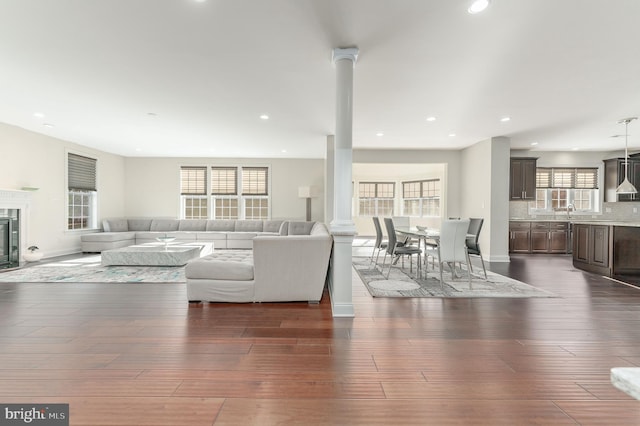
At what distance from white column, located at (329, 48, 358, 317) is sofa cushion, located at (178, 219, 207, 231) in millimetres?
6710

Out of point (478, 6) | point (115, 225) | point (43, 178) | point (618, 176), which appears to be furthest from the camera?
point (115, 225)

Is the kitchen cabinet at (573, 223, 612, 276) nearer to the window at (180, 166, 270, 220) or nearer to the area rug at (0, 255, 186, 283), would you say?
the area rug at (0, 255, 186, 283)

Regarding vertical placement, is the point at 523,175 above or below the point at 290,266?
above

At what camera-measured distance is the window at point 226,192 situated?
9.38m

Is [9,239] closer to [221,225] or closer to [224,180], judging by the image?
[221,225]

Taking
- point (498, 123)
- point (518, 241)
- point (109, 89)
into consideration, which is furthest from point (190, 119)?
point (518, 241)

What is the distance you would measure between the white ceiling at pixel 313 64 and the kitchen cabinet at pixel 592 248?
194 centimetres

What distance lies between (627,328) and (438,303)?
1.66 meters

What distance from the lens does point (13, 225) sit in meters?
5.60

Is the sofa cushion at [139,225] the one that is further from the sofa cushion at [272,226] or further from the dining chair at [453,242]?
the dining chair at [453,242]

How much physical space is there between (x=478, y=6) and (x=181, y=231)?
8397mm

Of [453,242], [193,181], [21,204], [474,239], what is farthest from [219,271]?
[193,181]

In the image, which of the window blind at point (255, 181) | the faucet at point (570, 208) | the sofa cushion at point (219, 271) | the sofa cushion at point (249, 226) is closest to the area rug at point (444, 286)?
the sofa cushion at point (219, 271)

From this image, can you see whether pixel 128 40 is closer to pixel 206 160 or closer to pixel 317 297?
pixel 317 297
